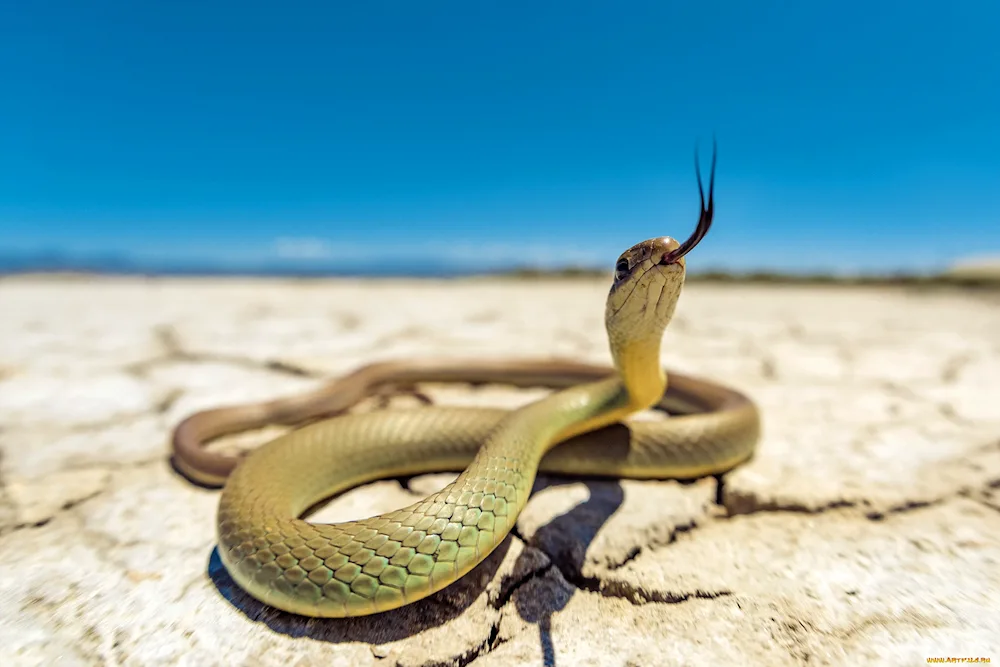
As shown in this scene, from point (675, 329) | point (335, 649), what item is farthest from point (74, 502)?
point (675, 329)

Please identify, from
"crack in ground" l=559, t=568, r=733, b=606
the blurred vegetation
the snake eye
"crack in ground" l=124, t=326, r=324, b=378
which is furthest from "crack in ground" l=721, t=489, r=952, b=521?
the blurred vegetation

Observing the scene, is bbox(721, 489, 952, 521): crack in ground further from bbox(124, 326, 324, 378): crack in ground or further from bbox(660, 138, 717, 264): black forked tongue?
bbox(124, 326, 324, 378): crack in ground

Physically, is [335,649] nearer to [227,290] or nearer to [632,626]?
[632,626]

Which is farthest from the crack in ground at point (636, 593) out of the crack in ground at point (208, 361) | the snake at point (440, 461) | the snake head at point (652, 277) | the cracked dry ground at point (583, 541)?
the crack in ground at point (208, 361)

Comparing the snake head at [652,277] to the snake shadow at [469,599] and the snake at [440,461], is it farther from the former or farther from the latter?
the snake shadow at [469,599]

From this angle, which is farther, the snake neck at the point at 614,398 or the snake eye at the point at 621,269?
the snake neck at the point at 614,398

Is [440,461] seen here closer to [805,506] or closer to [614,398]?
[614,398]
